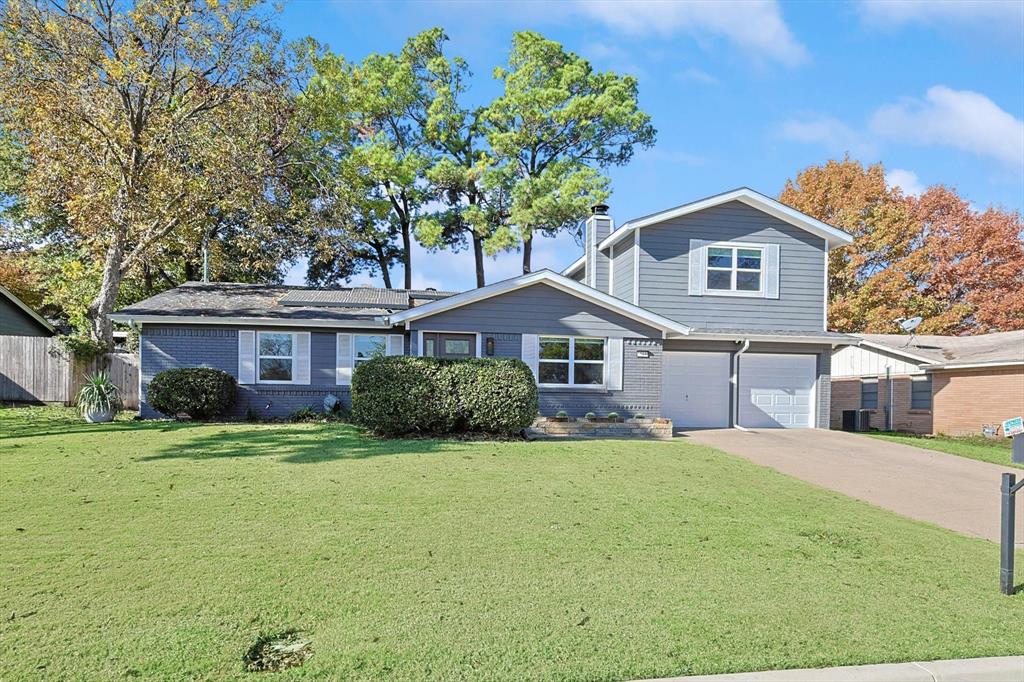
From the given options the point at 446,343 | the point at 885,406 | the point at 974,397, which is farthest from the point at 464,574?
the point at 885,406

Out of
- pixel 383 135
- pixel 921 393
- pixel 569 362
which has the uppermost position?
pixel 383 135

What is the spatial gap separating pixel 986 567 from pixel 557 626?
175 inches

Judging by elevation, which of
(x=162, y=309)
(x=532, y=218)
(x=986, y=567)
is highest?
(x=532, y=218)

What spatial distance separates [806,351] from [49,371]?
21489 mm

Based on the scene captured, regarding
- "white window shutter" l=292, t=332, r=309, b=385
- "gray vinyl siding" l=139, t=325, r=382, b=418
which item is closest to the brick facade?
"gray vinyl siding" l=139, t=325, r=382, b=418

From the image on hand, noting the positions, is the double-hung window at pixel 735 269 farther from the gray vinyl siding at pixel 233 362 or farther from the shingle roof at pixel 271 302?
the gray vinyl siding at pixel 233 362

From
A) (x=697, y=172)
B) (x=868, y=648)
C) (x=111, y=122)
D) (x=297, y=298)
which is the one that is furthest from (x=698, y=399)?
(x=111, y=122)

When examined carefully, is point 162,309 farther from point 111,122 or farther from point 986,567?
point 986,567

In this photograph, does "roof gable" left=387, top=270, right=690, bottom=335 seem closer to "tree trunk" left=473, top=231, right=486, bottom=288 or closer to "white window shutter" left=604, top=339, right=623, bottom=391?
"white window shutter" left=604, top=339, right=623, bottom=391

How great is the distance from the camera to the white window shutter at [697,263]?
1809 centimetres

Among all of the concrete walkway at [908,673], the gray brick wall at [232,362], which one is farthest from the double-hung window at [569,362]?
the concrete walkway at [908,673]

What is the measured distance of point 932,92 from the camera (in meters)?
19.7

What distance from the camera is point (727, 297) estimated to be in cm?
1809

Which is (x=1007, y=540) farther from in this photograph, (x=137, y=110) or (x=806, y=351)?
(x=137, y=110)
